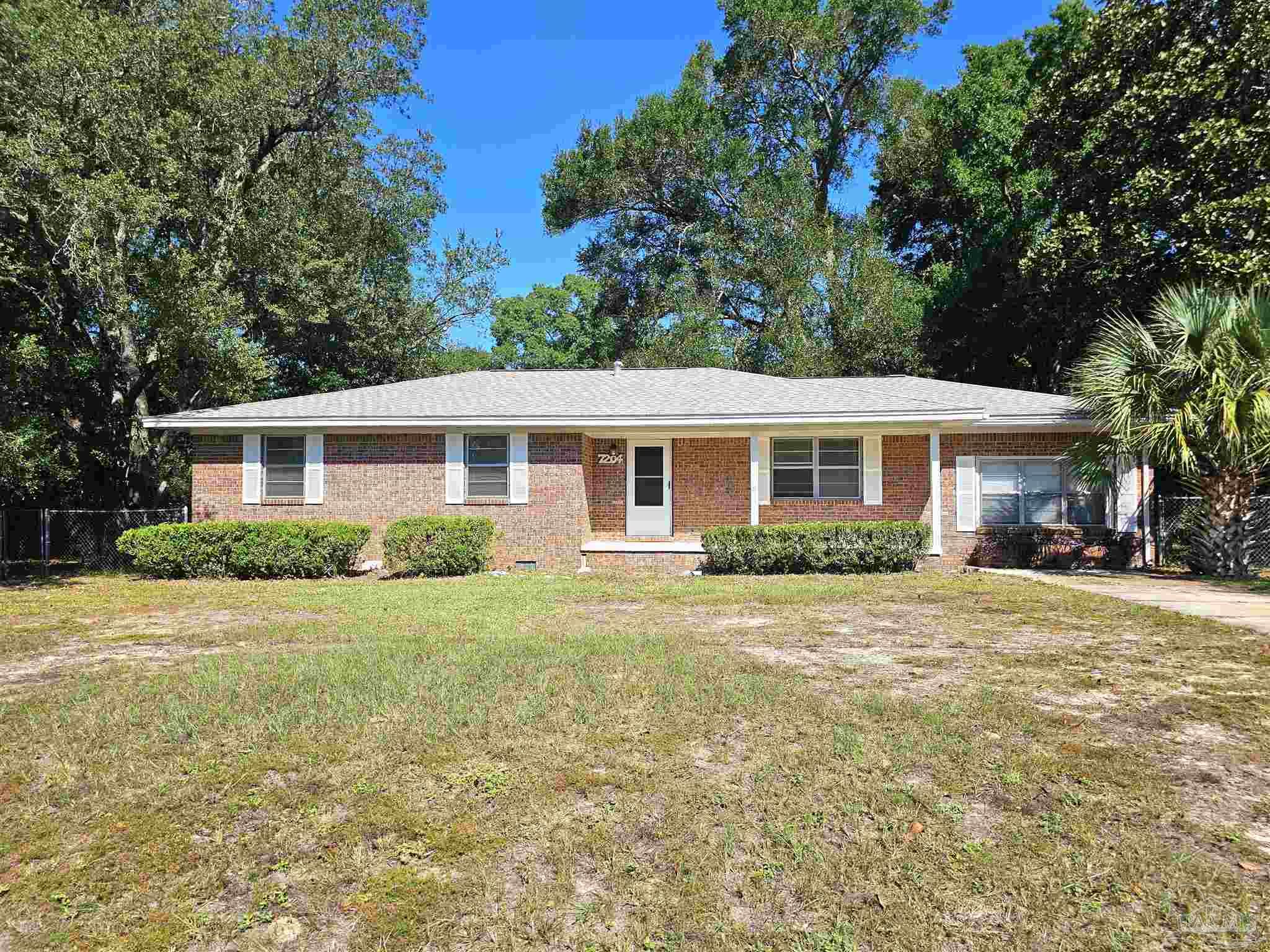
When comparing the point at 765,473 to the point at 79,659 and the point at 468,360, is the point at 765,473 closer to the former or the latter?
the point at 79,659

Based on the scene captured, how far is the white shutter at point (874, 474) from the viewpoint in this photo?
1603cm

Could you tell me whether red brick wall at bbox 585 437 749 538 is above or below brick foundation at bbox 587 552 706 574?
above

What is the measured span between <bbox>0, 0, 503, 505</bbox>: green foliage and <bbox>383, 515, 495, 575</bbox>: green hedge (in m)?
6.68

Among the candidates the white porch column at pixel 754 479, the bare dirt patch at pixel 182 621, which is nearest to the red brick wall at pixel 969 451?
the white porch column at pixel 754 479

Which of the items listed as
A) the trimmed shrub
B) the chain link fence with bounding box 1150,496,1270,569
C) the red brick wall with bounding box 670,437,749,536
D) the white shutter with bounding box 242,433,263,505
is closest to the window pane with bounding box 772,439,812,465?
the red brick wall with bounding box 670,437,749,536

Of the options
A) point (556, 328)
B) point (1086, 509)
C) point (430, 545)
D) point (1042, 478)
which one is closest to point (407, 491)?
point (430, 545)

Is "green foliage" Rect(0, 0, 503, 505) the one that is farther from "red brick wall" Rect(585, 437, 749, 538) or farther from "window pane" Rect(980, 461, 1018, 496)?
"window pane" Rect(980, 461, 1018, 496)

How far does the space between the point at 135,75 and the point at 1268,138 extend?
23.1 meters

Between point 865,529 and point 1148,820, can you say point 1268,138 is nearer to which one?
point 865,529

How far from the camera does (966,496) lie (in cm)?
1535

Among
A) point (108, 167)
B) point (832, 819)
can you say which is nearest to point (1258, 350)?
point (832, 819)

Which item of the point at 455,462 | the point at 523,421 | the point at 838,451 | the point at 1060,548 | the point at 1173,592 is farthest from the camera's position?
the point at 838,451

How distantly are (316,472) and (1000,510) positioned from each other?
1373cm

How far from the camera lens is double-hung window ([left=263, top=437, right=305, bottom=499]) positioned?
16016 millimetres
